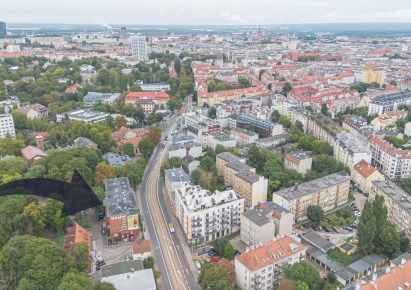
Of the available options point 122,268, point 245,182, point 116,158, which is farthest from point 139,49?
point 122,268

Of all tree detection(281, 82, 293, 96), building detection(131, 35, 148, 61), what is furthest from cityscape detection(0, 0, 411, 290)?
building detection(131, 35, 148, 61)

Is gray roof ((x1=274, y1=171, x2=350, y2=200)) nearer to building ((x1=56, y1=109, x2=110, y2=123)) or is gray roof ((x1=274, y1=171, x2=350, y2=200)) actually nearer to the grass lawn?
the grass lawn

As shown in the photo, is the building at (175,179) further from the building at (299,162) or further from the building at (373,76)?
the building at (373,76)

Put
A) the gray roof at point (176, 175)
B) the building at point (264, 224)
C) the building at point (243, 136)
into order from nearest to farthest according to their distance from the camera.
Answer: the building at point (264, 224)
the gray roof at point (176, 175)
the building at point (243, 136)

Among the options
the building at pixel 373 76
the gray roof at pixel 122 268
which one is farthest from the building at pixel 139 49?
the gray roof at pixel 122 268

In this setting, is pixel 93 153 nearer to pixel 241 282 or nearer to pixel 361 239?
pixel 241 282

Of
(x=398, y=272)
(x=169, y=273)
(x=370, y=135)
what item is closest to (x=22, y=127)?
(x=169, y=273)
